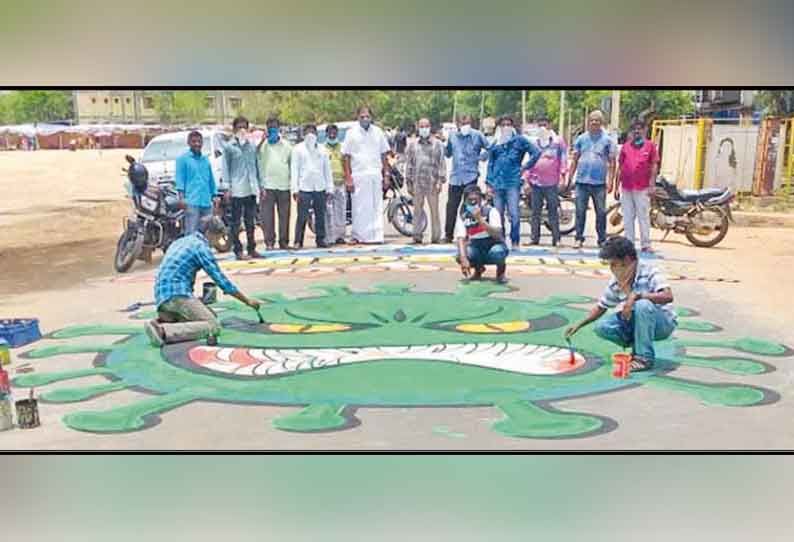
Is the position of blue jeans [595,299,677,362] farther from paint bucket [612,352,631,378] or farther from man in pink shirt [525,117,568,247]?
man in pink shirt [525,117,568,247]

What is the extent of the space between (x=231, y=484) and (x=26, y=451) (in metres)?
0.86

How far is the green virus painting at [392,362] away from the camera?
359 centimetres

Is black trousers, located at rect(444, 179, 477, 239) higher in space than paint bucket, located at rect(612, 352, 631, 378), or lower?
higher

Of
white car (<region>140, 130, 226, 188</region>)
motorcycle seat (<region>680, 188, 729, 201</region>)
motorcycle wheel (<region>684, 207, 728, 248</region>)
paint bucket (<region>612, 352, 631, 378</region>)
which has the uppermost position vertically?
white car (<region>140, 130, 226, 188</region>)

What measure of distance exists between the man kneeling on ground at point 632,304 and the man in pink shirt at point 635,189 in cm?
9

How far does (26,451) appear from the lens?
3545 millimetres

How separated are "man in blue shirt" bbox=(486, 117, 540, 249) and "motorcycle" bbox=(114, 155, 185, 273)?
1.42m

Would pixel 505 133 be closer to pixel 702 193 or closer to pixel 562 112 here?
pixel 562 112

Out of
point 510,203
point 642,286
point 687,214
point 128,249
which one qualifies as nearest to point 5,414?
point 128,249

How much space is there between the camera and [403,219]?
3.93 meters

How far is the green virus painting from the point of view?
359 centimetres

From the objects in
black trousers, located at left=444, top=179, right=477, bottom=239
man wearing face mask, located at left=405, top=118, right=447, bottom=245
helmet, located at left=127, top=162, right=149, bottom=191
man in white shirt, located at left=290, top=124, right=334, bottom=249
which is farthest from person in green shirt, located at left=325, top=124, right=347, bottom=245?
helmet, located at left=127, top=162, right=149, bottom=191

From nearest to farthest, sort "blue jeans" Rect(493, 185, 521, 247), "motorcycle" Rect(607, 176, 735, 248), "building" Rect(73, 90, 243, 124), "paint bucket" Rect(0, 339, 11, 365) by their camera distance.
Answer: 1. "building" Rect(73, 90, 243, 124)
2. "paint bucket" Rect(0, 339, 11, 365)
3. "motorcycle" Rect(607, 176, 735, 248)
4. "blue jeans" Rect(493, 185, 521, 247)

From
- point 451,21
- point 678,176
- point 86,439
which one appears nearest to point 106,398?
point 86,439
